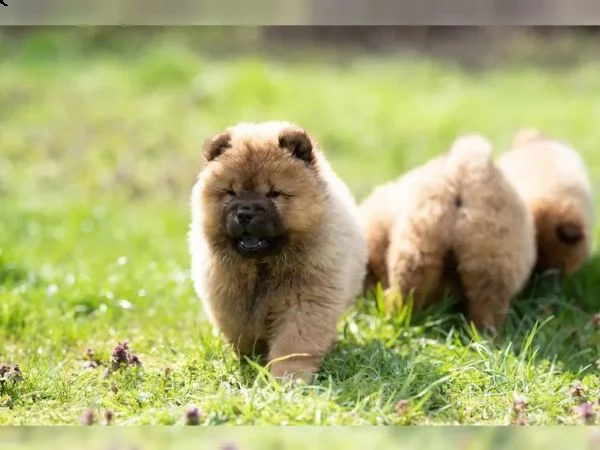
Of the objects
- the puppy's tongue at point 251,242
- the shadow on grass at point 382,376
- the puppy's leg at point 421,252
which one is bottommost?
the shadow on grass at point 382,376

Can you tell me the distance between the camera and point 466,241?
16.9 feet

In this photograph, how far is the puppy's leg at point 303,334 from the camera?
4.29 m

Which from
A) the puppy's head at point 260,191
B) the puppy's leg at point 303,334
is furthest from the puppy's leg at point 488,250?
the puppy's head at point 260,191

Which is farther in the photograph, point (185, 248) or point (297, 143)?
point (185, 248)

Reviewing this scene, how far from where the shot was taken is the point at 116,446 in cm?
340

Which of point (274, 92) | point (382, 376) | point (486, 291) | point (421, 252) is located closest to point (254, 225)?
point (382, 376)

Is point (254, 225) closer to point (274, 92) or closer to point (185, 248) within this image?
point (185, 248)

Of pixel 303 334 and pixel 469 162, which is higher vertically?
pixel 469 162

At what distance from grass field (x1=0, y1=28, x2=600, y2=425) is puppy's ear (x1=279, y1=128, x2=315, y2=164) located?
961 millimetres

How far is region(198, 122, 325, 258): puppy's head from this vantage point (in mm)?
4320

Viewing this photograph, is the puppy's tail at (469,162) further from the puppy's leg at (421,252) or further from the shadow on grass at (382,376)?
the shadow on grass at (382,376)

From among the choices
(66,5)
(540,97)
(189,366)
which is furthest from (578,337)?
(540,97)

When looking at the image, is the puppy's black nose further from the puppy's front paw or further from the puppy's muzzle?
the puppy's front paw

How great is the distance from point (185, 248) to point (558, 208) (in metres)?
2.55
